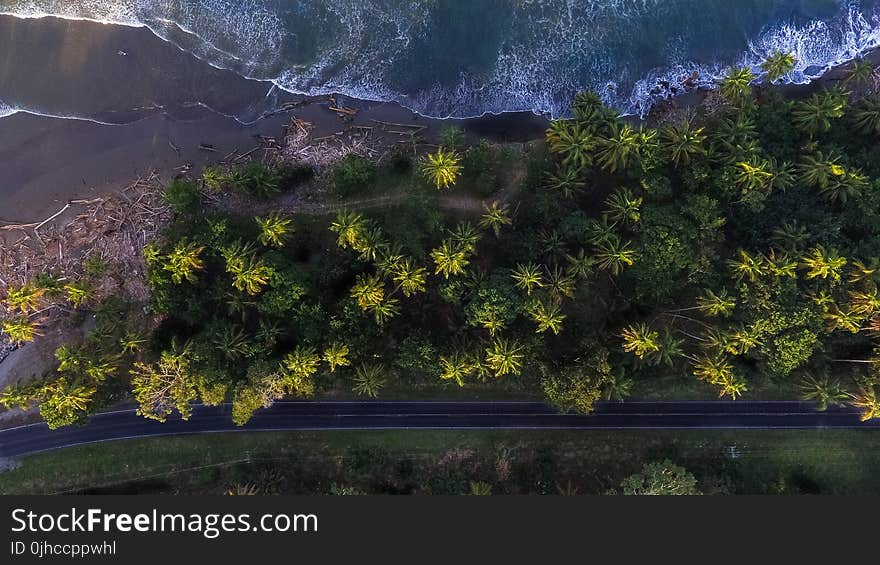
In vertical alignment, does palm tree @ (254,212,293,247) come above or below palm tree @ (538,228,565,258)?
above

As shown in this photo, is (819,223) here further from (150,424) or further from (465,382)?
(150,424)

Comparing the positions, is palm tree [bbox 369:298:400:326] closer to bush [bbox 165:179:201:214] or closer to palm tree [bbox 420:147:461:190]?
palm tree [bbox 420:147:461:190]

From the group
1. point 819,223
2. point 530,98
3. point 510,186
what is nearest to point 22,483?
point 510,186

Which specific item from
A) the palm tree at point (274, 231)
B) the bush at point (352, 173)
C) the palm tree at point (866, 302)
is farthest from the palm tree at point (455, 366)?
the palm tree at point (866, 302)

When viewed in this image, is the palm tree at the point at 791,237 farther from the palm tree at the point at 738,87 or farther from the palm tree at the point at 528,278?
the palm tree at the point at 528,278

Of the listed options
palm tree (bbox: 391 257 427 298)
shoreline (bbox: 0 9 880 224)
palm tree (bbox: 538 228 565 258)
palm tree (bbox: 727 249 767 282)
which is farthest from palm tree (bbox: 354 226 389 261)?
palm tree (bbox: 727 249 767 282)
